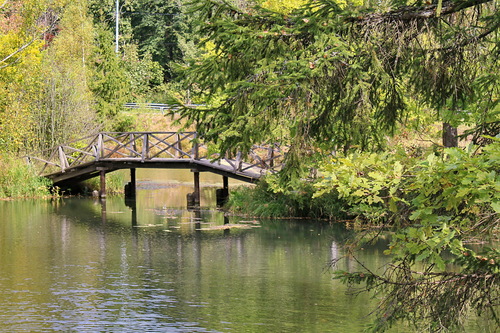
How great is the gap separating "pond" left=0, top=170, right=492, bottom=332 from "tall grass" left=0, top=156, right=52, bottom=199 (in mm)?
2888

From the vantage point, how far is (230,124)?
6820 millimetres

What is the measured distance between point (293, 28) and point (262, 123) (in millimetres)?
885

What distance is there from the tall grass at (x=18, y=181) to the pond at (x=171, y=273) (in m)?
2.89

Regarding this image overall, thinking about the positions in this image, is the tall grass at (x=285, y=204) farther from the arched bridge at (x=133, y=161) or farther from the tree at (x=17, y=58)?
the tree at (x=17, y=58)

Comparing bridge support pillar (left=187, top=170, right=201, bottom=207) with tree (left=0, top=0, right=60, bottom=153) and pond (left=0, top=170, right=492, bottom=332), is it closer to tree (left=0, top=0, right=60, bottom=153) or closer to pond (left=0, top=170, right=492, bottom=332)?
pond (left=0, top=170, right=492, bottom=332)

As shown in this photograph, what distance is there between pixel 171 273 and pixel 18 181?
518 inches

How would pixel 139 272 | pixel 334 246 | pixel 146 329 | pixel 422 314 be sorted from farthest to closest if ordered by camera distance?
1. pixel 334 246
2. pixel 139 272
3. pixel 146 329
4. pixel 422 314

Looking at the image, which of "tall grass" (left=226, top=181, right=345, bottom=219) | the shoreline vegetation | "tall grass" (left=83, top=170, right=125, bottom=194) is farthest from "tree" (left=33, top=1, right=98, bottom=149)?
the shoreline vegetation

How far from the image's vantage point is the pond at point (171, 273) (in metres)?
9.98

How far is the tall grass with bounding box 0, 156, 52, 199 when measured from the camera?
24336mm

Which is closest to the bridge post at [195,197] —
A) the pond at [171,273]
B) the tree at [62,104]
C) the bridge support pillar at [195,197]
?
the bridge support pillar at [195,197]

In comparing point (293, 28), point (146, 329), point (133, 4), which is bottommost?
point (146, 329)

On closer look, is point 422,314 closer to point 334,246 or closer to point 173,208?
point 334,246

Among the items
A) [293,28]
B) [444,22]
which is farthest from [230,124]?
[444,22]
